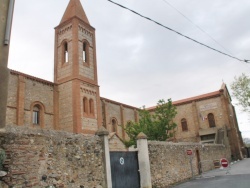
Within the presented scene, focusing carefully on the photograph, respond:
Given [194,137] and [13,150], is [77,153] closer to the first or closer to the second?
[13,150]

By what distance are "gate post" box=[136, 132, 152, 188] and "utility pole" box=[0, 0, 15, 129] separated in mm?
7536

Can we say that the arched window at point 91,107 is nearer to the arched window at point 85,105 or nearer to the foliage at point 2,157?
the arched window at point 85,105

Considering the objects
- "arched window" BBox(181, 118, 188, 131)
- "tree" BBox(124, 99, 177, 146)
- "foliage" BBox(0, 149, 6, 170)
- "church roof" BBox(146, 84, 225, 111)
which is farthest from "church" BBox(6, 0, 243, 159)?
"foliage" BBox(0, 149, 6, 170)

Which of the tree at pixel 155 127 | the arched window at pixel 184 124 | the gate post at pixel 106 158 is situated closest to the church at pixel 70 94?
the tree at pixel 155 127

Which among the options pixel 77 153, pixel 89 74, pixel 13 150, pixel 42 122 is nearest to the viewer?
pixel 13 150

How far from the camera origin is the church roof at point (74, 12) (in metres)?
28.0

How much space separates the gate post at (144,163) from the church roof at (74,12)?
1973cm

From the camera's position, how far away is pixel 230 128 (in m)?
35.0

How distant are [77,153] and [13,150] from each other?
8.55 feet

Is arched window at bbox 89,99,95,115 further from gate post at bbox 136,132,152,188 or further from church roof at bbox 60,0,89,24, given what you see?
gate post at bbox 136,132,152,188

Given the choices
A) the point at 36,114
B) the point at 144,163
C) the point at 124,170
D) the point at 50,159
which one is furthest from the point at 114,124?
the point at 50,159

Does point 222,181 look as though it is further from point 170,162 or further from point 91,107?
point 91,107

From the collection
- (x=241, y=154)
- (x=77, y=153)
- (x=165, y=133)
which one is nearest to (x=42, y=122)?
(x=165, y=133)

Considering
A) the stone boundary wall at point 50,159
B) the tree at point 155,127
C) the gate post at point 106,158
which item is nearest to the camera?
the stone boundary wall at point 50,159
